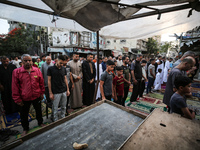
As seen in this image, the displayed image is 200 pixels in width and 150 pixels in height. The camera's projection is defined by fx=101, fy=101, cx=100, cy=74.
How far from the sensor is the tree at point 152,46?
105 feet

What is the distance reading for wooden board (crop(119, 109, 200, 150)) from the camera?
85 centimetres

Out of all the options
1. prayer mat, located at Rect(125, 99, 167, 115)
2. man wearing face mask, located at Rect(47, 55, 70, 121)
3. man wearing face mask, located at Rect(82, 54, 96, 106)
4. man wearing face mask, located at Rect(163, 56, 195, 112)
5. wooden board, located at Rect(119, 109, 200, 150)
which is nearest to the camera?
wooden board, located at Rect(119, 109, 200, 150)

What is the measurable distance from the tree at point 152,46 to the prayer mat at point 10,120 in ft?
119

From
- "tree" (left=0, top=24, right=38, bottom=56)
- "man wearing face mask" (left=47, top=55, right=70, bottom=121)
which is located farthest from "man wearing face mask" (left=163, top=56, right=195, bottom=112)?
"tree" (left=0, top=24, right=38, bottom=56)

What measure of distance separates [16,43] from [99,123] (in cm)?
2222

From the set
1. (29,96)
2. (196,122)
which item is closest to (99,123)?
(196,122)

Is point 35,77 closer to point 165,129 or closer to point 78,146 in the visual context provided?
point 78,146

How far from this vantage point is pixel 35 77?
2650 mm

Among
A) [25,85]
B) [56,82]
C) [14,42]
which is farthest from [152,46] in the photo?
[25,85]

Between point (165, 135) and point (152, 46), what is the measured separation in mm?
36751

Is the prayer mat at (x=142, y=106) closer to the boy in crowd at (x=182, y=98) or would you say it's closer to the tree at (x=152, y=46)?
the boy in crowd at (x=182, y=98)

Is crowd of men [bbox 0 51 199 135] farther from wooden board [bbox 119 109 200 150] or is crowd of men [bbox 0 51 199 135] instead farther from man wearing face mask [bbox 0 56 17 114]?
wooden board [bbox 119 109 200 150]

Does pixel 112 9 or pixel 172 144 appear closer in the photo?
pixel 172 144

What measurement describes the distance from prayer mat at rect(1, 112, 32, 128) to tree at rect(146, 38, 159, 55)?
36.2 meters
